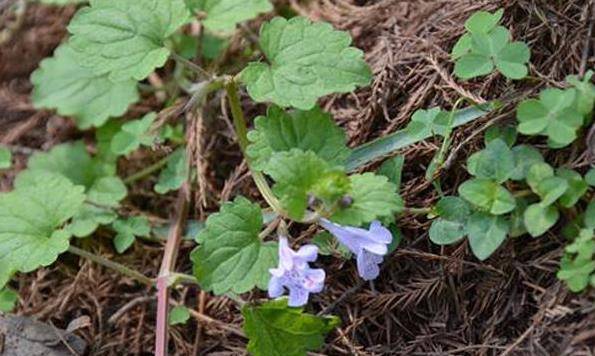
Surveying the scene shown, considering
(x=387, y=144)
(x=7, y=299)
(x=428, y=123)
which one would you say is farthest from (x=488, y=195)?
(x=7, y=299)

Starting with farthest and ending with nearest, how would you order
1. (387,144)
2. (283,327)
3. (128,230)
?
1. (128,230)
2. (387,144)
3. (283,327)

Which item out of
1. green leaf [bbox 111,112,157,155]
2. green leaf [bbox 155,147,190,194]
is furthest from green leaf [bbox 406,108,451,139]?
green leaf [bbox 111,112,157,155]

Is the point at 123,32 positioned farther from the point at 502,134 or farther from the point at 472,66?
the point at 502,134

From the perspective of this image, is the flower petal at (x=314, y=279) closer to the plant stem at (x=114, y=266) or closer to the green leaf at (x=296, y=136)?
the green leaf at (x=296, y=136)

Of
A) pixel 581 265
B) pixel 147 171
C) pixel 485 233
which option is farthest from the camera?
pixel 147 171

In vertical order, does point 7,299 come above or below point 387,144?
below

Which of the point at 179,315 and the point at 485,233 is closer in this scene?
the point at 485,233

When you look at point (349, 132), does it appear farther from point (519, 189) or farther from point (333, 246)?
point (519, 189)
